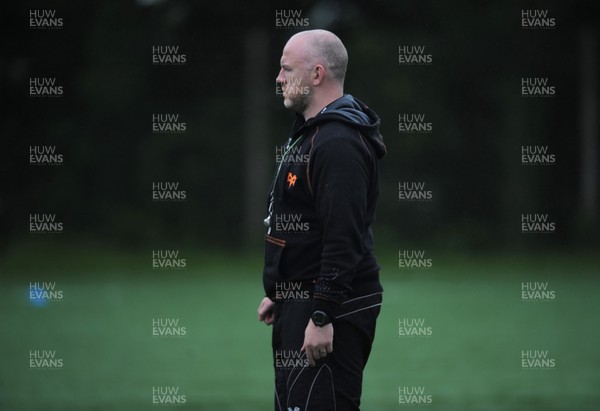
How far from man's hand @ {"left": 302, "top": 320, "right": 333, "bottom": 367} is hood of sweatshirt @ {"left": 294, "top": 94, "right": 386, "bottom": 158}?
77cm

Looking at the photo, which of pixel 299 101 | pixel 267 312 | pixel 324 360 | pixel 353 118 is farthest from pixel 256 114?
pixel 324 360

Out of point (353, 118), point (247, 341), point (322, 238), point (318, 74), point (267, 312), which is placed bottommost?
point (247, 341)

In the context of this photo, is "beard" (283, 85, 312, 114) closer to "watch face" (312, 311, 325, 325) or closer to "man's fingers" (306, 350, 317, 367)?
"watch face" (312, 311, 325, 325)

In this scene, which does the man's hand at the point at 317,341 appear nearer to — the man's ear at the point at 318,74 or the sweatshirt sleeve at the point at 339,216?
the sweatshirt sleeve at the point at 339,216

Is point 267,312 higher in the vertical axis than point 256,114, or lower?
lower

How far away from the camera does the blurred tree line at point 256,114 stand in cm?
2420

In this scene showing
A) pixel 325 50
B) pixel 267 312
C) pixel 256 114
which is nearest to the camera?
pixel 325 50

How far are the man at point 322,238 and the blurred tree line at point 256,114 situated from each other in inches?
794

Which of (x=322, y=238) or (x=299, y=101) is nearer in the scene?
(x=322, y=238)

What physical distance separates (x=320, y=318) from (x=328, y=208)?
42cm

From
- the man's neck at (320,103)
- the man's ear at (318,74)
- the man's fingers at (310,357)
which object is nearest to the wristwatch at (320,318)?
the man's fingers at (310,357)

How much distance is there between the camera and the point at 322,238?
11.9 feet

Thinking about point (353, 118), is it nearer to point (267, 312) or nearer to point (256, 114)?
point (267, 312)

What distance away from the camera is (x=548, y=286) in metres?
16.4
